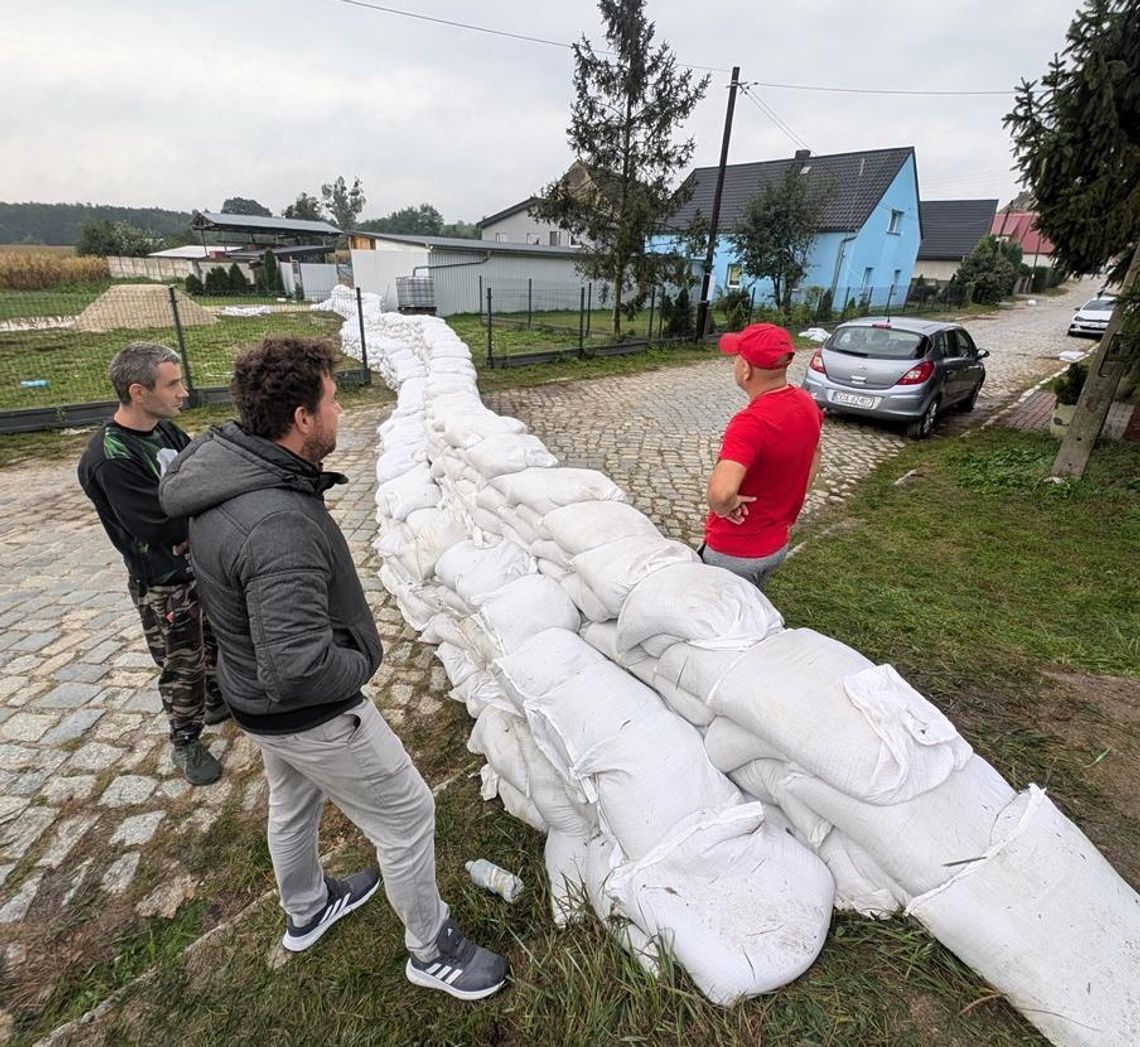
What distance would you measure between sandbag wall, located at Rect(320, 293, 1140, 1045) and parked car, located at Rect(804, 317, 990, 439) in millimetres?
6781

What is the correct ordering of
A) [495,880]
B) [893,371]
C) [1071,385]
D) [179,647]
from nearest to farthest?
[495,880]
[179,647]
[1071,385]
[893,371]

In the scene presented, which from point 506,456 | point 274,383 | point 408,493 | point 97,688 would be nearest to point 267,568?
point 274,383

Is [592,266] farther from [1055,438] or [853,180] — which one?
[853,180]

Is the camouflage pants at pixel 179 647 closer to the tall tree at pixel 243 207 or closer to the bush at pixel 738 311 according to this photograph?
the bush at pixel 738 311

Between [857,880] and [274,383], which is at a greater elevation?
[274,383]

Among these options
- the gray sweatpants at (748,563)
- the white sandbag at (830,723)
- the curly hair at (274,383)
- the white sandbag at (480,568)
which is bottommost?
the white sandbag at (480,568)

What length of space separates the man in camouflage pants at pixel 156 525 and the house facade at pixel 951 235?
45.2 metres

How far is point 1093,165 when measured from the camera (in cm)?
540

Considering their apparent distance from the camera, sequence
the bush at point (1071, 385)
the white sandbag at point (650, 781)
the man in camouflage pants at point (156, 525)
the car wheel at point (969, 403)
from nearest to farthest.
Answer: the white sandbag at point (650, 781), the man in camouflage pants at point (156, 525), the bush at point (1071, 385), the car wheel at point (969, 403)

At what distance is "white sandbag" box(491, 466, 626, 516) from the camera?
291 cm

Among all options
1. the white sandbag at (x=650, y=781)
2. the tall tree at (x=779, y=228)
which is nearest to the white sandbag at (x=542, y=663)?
the white sandbag at (x=650, y=781)

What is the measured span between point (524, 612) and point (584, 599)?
0.26 metres

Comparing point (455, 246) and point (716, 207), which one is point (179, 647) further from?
Answer: point (455, 246)

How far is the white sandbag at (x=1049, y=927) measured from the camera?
3.95ft
